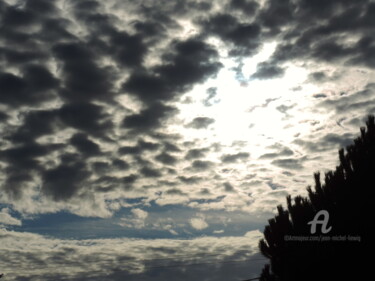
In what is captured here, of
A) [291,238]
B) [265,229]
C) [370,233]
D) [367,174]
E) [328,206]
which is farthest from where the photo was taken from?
[265,229]

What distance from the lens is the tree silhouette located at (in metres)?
14.6

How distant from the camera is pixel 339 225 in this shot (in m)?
15.5

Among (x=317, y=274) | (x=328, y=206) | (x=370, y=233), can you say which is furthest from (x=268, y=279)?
(x=370, y=233)

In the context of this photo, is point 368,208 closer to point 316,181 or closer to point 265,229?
point 316,181

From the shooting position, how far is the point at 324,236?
631 inches

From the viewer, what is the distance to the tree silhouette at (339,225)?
574 inches

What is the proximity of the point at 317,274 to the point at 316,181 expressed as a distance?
4.42 m
